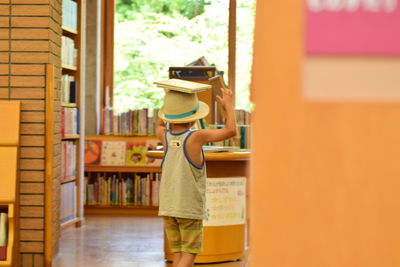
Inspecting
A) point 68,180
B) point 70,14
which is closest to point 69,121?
point 68,180

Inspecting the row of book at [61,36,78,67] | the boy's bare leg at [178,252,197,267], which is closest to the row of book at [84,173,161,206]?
the row of book at [61,36,78,67]

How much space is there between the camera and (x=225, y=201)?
5172 millimetres

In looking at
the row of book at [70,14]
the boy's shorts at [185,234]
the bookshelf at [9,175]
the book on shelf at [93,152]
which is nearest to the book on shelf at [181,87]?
the boy's shorts at [185,234]

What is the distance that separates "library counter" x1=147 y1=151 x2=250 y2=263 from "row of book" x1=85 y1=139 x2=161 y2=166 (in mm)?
3109

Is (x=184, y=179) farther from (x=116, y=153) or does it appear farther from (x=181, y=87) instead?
(x=116, y=153)

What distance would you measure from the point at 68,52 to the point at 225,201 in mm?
2501

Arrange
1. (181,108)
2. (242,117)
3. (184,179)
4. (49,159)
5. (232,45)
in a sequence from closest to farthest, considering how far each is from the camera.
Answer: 1. (184,179)
2. (181,108)
3. (49,159)
4. (242,117)
5. (232,45)

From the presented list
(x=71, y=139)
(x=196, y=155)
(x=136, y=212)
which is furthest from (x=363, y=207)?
(x=136, y=212)

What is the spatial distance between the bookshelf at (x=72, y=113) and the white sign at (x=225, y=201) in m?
2.00

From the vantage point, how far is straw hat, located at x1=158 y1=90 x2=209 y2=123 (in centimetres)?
382

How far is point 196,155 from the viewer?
374cm

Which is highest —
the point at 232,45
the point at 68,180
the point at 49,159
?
the point at 232,45

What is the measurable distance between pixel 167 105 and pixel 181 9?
5.02m

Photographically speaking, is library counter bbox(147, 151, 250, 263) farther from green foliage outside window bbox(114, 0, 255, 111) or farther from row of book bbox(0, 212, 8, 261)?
green foliage outside window bbox(114, 0, 255, 111)
